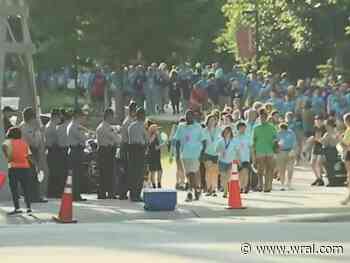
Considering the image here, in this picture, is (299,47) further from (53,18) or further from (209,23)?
(53,18)

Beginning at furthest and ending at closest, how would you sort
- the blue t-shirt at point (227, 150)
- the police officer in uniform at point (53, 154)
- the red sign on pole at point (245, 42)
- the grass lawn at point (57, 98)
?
the grass lawn at point (57, 98) < the red sign on pole at point (245, 42) < the blue t-shirt at point (227, 150) < the police officer in uniform at point (53, 154)

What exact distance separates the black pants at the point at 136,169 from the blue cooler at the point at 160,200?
58.4 inches

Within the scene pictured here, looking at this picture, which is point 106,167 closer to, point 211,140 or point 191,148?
point 191,148

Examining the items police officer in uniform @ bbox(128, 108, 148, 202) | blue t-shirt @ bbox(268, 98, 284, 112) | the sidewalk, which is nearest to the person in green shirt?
the sidewalk

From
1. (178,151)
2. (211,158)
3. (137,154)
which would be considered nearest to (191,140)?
(178,151)

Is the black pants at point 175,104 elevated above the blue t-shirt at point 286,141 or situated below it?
above

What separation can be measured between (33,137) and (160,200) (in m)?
3.16

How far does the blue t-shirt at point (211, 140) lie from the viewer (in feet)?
74.5

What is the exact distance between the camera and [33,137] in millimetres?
21297

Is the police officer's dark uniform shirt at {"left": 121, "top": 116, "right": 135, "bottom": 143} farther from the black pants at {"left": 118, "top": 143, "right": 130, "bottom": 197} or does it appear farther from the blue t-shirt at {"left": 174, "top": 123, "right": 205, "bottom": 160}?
the blue t-shirt at {"left": 174, "top": 123, "right": 205, "bottom": 160}

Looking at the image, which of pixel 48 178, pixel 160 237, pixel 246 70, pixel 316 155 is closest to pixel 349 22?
pixel 246 70

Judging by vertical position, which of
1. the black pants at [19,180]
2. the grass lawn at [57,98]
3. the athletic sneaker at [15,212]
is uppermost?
the grass lawn at [57,98]

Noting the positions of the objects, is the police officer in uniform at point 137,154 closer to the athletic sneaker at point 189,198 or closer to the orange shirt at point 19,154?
the athletic sneaker at point 189,198

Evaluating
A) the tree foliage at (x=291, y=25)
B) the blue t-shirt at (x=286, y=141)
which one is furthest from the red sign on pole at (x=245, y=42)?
the blue t-shirt at (x=286, y=141)
